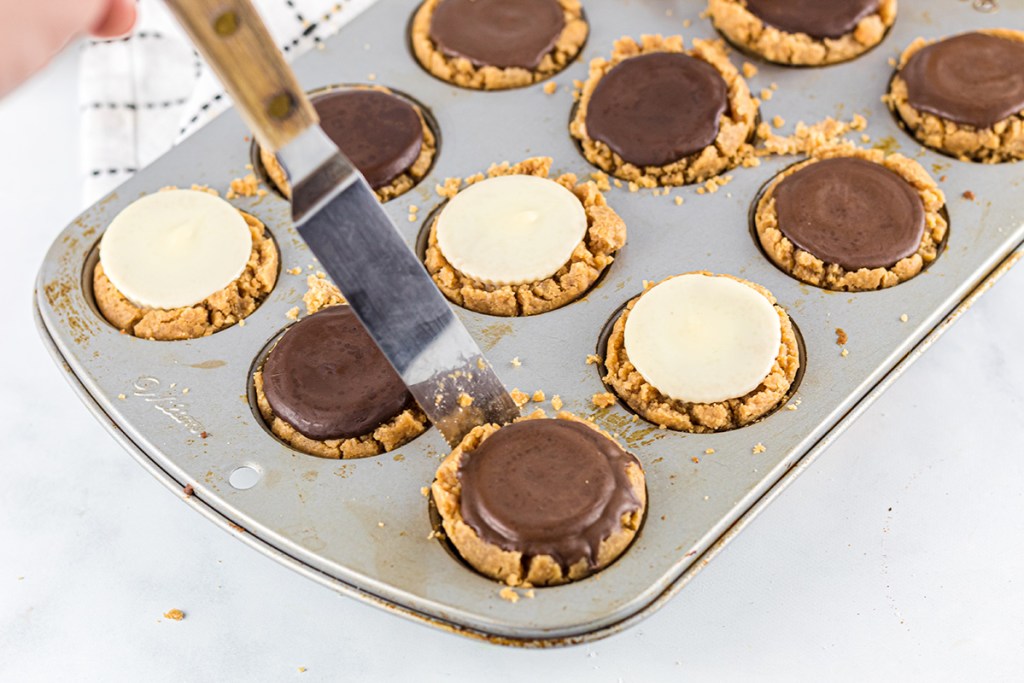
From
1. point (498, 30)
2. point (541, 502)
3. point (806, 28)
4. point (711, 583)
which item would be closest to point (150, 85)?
point (498, 30)

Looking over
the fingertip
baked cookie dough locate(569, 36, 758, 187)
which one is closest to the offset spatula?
the fingertip

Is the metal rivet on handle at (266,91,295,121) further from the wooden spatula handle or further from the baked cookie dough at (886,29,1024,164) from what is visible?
the baked cookie dough at (886,29,1024,164)

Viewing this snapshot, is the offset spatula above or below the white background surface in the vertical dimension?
above

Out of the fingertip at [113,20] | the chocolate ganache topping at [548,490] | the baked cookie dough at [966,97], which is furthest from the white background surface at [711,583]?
the fingertip at [113,20]

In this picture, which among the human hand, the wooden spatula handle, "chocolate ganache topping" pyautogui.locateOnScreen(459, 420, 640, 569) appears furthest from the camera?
"chocolate ganache topping" pyautogui.locateOnScreen(459, 420, 640, 569)

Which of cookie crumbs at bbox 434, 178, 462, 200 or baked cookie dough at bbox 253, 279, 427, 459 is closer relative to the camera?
baked cookie dough at bbox 253, 279, 427, 459

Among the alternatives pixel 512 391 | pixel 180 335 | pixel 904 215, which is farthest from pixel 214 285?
pixel 904 215

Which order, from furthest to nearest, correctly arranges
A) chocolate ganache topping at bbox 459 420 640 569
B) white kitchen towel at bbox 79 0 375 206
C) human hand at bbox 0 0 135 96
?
white kitchen towel at bbox 79 0 375 206 < chocolate ganache topping at bbox 459 420 640 569 < human hand at bbox 0 0 135 96

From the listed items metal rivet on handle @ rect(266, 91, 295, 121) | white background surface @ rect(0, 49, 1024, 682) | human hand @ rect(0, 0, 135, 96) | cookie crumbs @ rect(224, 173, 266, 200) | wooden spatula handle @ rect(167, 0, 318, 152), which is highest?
human hand @ rect(0, 0, 135, 96)
